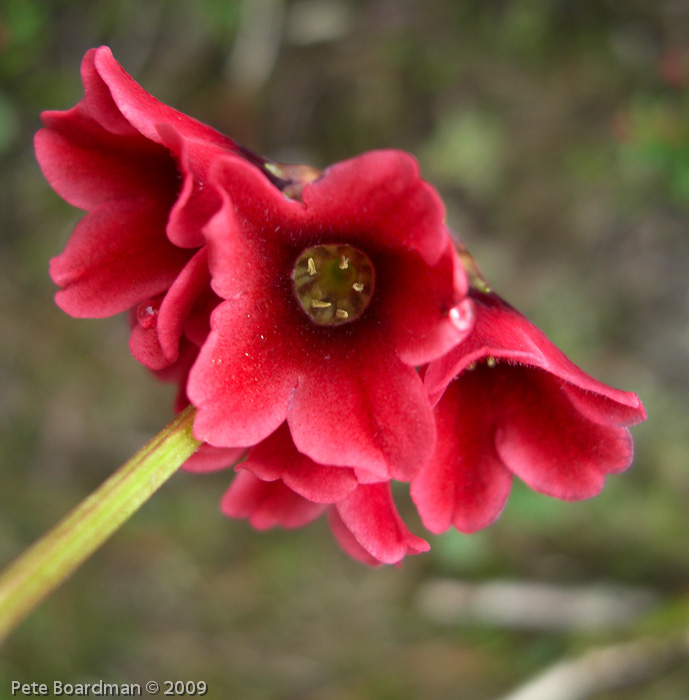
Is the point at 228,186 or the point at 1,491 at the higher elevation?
the point at 228,186

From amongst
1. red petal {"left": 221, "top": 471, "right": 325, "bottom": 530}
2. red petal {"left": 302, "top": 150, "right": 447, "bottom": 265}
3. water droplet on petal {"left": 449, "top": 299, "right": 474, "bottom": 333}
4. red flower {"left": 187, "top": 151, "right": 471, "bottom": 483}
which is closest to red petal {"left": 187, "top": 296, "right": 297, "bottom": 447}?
red flower {"left": 187, "top": 151, "right": 471, "bottom": 483}

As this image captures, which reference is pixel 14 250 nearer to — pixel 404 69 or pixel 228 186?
pixel 404 69

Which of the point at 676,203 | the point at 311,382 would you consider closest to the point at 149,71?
the point at 311,382

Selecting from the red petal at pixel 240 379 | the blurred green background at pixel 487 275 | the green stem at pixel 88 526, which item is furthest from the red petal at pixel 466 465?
the blurred green background at pixel 487 275

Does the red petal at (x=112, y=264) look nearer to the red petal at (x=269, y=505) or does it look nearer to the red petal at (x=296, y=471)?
the red petal at (x=296, y=471)

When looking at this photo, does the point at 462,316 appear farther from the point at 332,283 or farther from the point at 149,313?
the point at 149,313

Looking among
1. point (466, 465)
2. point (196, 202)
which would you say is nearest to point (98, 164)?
point (196, 202)

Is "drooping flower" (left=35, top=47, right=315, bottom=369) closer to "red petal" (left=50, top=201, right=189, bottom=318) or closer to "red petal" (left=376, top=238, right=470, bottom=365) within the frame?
"red petal" (left=50, top=201, right=189, bottom=318)
